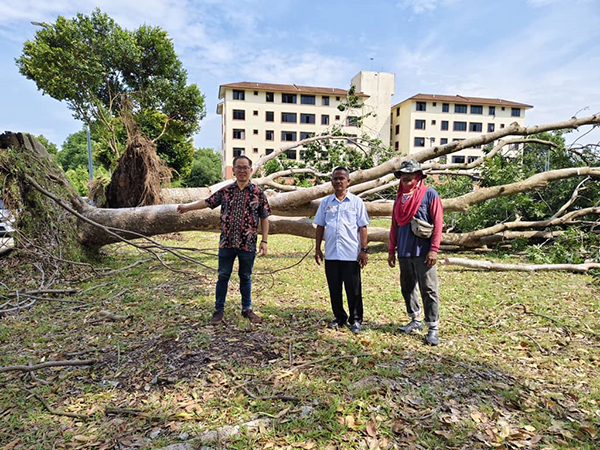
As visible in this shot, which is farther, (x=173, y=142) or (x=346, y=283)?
(x=173, y=142)

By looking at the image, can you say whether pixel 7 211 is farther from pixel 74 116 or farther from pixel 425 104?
pixel 425 104

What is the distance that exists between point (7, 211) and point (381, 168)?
5.68 m

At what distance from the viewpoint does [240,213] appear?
3.71 meters

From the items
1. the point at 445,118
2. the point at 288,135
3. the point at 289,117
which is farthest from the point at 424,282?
the point at 445,118

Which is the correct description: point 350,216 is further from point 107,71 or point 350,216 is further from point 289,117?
point 289,117

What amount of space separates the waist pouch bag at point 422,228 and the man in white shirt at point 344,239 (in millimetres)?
460

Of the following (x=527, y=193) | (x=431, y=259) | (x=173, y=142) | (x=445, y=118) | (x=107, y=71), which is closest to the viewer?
(x=431, y=259)

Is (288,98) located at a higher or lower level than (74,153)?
higher

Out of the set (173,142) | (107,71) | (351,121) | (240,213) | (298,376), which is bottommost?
(298,376)

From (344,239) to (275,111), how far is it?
39.3 m

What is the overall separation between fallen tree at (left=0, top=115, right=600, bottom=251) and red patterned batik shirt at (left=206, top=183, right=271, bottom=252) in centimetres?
207

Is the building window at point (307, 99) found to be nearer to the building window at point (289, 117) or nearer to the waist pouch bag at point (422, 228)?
the building window at point (289, 117)

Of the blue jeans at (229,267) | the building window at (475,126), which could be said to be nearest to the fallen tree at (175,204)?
the blue jeans at (229,267)

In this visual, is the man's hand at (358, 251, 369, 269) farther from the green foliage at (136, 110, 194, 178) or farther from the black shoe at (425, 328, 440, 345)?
the green foliage at (136, 110, 194, 178)
